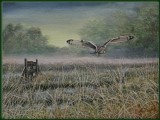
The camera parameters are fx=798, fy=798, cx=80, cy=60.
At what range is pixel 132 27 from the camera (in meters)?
12.3

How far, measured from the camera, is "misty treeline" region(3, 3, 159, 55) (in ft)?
40.2

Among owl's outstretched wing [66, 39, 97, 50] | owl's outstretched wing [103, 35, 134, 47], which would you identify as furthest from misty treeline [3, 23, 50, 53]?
owl's outstretched wing [103, 35, 134, 47]

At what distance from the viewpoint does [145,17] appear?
40.3 feet

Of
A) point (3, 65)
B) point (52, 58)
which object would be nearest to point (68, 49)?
point (52, 58)

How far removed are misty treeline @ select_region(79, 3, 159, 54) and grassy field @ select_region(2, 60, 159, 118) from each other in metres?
0.31

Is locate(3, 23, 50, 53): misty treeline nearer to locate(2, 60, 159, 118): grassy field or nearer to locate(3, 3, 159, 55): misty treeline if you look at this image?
locate(3, 3, 159, 55): misty treeline

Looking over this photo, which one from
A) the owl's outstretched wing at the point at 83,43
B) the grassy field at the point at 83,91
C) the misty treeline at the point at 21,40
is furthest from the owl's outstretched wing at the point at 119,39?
the misty treeline at the point at 21,40

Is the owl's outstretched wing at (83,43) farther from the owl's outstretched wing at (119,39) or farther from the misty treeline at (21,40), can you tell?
the misty treeline at (21,40)

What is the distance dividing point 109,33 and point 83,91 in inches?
38.7

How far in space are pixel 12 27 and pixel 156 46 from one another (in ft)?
7.33

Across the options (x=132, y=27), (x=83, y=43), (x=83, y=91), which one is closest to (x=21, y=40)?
(x=83, y=43)

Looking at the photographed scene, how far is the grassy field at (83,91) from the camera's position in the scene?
12.1m

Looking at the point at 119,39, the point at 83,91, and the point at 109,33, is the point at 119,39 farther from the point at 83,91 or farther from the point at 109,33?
the point at 83,91

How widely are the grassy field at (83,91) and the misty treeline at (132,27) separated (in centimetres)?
31
